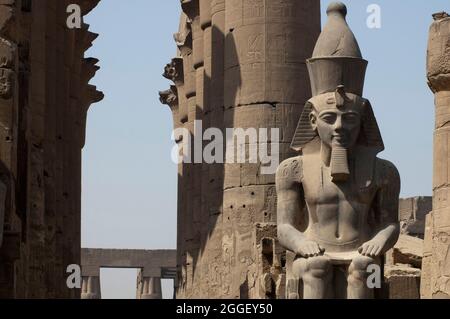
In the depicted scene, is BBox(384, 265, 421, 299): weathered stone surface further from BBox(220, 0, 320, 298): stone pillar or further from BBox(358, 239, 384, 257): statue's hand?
BBox(358, 239, 384, 257): statue's hand

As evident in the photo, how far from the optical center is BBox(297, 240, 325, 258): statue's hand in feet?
48.5

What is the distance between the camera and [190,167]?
3778 centimetres

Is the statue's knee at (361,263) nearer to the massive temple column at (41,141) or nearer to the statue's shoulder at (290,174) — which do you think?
the statue's shoulder at (290,174)

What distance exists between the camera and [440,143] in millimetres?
20047

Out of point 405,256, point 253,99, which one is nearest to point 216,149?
point 253,99

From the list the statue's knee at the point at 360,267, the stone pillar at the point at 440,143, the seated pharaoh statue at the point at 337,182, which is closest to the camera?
the statue's knee at the point at 360,267

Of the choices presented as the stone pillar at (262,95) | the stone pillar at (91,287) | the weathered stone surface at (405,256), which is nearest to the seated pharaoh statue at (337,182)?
the weathered stone surface at (405,256)

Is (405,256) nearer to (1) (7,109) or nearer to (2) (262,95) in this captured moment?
(2) (262,95)

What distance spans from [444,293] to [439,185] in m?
1.36

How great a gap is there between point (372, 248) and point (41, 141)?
1257cm

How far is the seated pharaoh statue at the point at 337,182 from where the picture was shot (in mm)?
14891

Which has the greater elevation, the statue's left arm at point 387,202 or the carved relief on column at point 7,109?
the carved relief on column at point 7,109

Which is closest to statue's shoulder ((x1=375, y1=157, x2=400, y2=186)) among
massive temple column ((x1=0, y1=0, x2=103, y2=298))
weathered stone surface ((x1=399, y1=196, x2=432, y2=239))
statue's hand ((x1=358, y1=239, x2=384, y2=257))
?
statue's hand ((x1=358, y1=239, x2=384, y2=257))
